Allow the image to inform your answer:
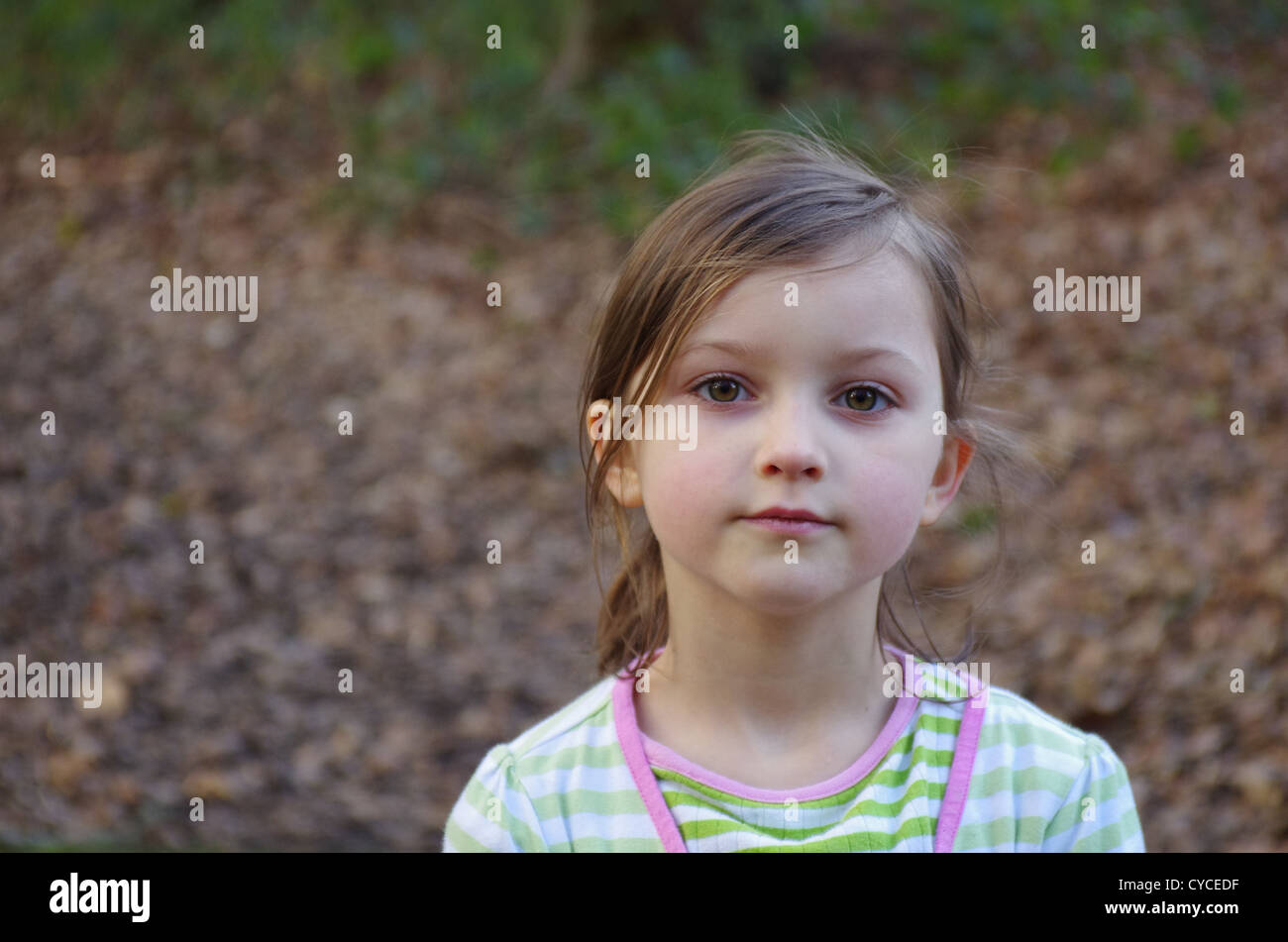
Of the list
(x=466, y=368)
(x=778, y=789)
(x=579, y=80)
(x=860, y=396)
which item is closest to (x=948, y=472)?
(x=860, y=396)

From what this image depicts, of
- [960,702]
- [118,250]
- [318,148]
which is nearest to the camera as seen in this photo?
[960,702]

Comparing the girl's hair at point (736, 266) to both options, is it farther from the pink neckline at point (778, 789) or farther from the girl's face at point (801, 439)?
the pink neckline at point (778, 789)

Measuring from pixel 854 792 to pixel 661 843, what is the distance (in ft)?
0.94

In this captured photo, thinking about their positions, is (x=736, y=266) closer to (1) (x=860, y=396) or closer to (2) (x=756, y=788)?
(1) (x=860, y=396)

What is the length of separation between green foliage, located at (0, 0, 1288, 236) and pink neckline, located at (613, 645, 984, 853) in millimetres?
6426

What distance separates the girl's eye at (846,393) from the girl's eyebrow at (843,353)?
0.04 meters

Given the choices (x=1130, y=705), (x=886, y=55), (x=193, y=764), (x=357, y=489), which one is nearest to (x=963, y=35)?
(x=886, y=55)

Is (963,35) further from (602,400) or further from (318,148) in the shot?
(602,400)

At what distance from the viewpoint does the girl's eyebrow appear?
5.50ft

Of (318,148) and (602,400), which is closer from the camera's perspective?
(602,400)

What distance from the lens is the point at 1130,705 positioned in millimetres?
4309

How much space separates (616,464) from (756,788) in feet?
1.75

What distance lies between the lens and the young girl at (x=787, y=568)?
1673 mm

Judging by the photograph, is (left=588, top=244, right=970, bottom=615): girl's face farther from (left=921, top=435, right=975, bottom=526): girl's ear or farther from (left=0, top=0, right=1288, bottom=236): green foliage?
(left=0, top=0, right=1288, bottom=236): green foliage
